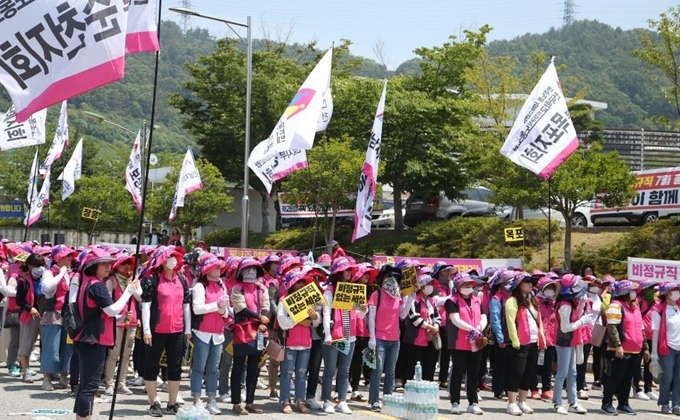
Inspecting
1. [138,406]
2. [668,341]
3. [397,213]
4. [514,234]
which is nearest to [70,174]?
[397,213]

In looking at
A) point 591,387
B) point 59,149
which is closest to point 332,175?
point 59,149

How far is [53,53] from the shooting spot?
723 centimetres

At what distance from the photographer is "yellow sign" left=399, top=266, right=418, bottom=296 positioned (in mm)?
12836

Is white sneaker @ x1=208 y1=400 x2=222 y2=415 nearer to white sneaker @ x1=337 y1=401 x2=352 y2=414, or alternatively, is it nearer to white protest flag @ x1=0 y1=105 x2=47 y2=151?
white sneaker @ x1=337 y1=401 x2=352 y2=414

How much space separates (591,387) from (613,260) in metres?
10.3

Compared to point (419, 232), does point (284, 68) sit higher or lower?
higher

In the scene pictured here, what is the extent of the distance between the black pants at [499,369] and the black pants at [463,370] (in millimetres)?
572

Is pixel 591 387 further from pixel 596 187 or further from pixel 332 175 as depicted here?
pixel 332 175

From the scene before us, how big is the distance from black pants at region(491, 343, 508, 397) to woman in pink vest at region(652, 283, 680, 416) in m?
2.23

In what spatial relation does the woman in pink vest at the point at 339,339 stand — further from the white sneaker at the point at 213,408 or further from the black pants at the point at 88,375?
the black pants at the point at 88,375

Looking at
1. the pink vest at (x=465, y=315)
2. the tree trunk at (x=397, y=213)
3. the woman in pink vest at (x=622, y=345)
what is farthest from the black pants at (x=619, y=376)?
the tree trunk at (x=397, y=213)

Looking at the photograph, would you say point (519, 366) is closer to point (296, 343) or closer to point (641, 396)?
point (296, 343)

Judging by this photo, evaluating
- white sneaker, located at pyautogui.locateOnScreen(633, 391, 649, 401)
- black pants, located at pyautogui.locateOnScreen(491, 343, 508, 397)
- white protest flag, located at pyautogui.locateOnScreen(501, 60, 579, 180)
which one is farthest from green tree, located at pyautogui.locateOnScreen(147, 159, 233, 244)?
black pants, located at pyautogui.locateOnScreen(491, 343, 508, 397)

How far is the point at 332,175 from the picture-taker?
115ft
